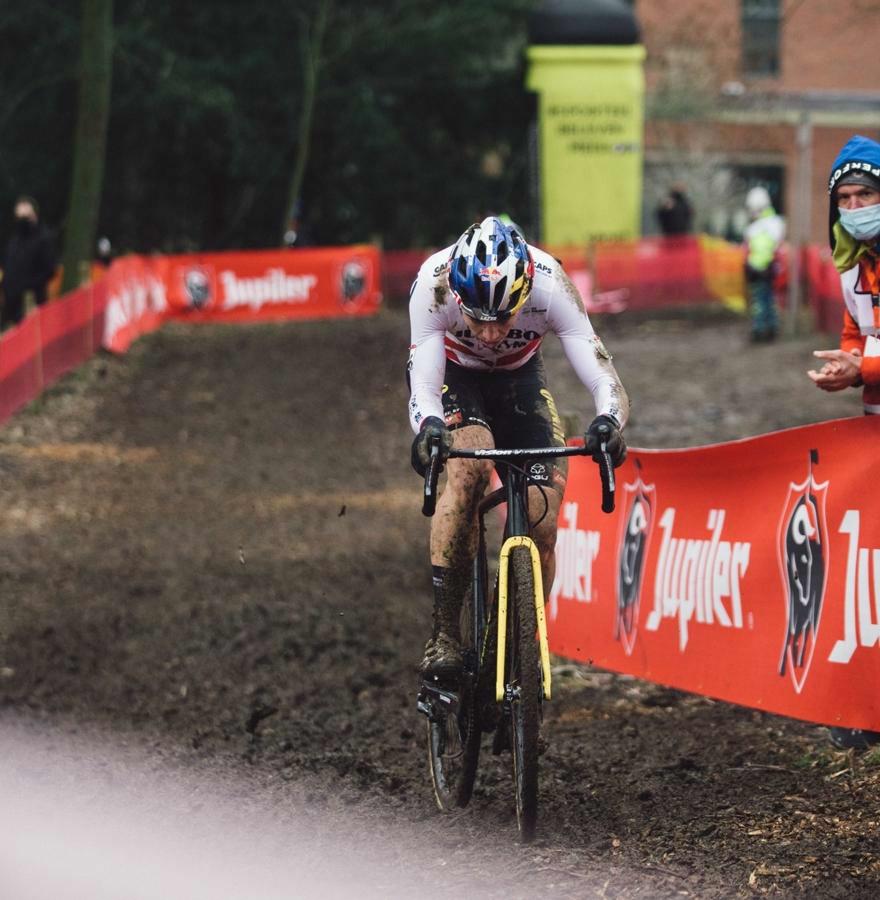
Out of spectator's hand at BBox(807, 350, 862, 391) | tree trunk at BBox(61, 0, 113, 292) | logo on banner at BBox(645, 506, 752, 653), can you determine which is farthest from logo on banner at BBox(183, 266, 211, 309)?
spectator's hand at BBox(807, 350, 862, 391)

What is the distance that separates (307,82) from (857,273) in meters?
36.0

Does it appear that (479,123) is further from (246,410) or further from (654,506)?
(654,506)

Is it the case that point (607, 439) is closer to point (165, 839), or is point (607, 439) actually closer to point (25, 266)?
point (165, 839)

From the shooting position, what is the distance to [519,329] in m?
6.20

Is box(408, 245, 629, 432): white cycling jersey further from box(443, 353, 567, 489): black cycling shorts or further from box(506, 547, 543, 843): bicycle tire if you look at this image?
box(506, 547, 543, 843): bicycle tire

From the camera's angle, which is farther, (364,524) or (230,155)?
(230,155)

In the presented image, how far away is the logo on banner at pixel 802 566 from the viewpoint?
6441mm

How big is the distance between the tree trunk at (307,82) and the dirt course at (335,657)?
807 inches

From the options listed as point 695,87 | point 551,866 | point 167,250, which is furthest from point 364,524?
point 695,87

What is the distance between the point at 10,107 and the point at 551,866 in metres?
36.4

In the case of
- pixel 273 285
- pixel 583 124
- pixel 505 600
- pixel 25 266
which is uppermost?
pixel 583 124

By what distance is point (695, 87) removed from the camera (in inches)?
2058

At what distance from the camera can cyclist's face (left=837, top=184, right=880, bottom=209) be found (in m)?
6.31

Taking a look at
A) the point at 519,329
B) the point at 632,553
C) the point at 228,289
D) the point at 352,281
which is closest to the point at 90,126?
the point at 228,289
